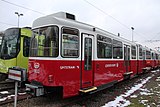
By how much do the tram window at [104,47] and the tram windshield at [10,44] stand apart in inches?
196

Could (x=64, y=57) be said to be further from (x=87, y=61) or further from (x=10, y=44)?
(x=10, y=44)

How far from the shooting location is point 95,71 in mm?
7879

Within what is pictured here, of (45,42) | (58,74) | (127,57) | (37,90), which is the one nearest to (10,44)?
(45,42)

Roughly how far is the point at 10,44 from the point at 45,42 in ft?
17.4

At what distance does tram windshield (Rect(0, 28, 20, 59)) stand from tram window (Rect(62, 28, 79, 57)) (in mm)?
4944

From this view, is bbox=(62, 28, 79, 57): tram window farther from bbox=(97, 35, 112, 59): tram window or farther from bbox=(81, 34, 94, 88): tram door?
bbox=(97, 35, 112, 59): tram window

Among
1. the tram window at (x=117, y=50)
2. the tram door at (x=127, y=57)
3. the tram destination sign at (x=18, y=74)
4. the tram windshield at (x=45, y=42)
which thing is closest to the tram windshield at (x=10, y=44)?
the tram windshield at (x=45, y=42)

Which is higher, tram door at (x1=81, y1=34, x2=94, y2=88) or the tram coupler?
tram door at (x1=81, y1=34, x2=94, y2=88)

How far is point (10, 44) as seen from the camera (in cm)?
1094

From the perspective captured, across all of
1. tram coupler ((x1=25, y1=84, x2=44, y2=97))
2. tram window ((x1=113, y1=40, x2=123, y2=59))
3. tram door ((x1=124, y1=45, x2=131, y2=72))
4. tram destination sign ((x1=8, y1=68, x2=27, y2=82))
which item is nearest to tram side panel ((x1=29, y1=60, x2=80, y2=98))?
tram coupler ((x1=25, y1=84, x2=44, y2=97))

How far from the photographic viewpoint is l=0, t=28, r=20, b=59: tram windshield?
34.5 ft

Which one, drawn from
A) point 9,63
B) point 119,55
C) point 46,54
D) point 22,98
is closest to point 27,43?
point 9,63

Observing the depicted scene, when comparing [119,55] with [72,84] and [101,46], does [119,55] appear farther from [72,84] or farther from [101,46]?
[72,84]

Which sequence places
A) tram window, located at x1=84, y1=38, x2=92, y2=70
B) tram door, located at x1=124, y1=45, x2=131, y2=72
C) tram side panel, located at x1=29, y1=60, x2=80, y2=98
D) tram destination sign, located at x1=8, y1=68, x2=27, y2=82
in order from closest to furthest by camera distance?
1. tram destination sign, located at x1=8, y1=68, x2=27, y2=82
2. tram side panel, located at x1=29, y1=60, x2=80, y2=98
3. tram window, located at x1=84, y1=38, x2=92, y2=70
4. tram door, located at x1=124, y1=45, x2=131, y2=72
